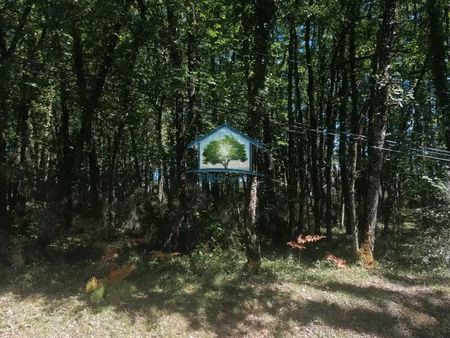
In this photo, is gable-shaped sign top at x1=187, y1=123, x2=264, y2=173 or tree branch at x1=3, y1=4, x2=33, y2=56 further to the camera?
tree branch at x1=3, y1=4, x2=33, y2=56

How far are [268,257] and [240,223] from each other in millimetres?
1256

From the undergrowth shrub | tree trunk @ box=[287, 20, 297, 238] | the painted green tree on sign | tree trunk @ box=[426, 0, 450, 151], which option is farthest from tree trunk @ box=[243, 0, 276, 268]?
tree trunk @ box=[426, 0, 450, 151]

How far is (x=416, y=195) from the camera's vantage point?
15.0 metres

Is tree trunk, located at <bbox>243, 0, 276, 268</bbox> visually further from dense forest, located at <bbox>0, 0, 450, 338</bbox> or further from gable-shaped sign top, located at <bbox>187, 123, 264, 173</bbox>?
gable-shaped sign top, located at <bbox>187, 123, 264, 173</bbox>

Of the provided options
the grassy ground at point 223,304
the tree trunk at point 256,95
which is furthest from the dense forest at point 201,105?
the grassy ground at point 223,304

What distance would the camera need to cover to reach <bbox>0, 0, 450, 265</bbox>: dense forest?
11242mm

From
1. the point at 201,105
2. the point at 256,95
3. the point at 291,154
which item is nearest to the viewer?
the point at 256,95

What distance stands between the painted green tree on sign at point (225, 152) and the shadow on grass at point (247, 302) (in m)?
2.57

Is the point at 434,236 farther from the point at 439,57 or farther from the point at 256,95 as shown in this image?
the point at 256,95

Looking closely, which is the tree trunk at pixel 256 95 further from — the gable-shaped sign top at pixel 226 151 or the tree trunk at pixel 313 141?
the tree trunk at pixel 313 141

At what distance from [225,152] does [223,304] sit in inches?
123

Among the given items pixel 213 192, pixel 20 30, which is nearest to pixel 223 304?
pixel 213 192

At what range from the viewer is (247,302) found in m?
9.23

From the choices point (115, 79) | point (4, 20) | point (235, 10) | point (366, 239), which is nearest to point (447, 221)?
point (366, 239)
